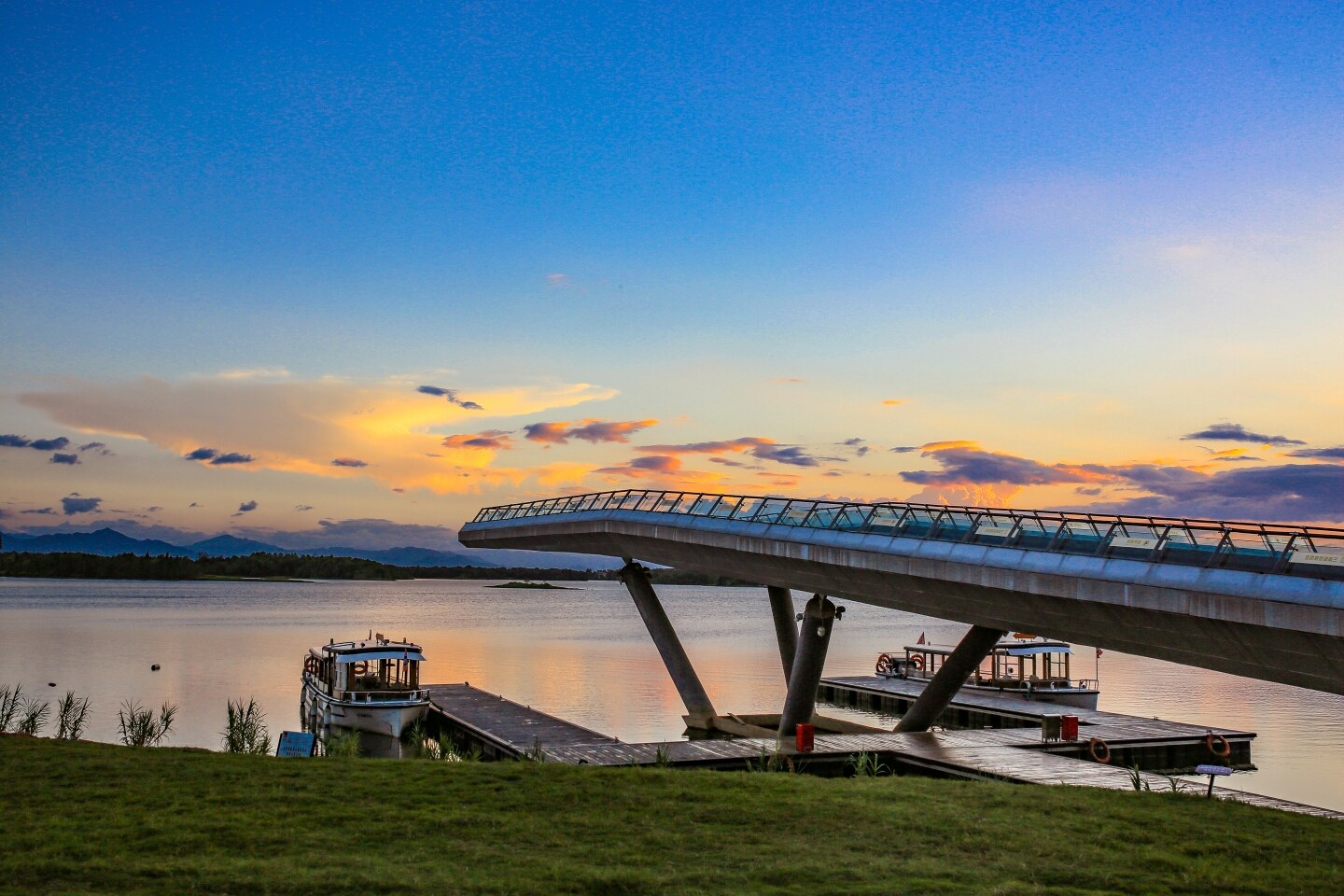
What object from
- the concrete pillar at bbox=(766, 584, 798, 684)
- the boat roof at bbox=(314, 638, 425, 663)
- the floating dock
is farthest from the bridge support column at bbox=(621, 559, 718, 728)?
the boat roof at bbox=(314, 638, 425, 663)

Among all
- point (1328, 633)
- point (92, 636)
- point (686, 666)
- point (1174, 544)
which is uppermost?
point (1174, 544)

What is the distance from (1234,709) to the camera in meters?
53.9

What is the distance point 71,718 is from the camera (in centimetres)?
3581

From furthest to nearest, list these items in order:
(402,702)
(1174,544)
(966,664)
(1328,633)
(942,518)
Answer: (402,702)
(966,664)
(942,518)
(1174,544)
(1328,633)

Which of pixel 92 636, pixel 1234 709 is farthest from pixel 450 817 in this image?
pixel 92 636

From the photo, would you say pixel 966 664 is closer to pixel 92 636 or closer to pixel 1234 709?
pixel 1234 709

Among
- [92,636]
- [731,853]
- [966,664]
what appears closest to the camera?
[731,853]

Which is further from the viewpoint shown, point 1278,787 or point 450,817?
point 1278,787

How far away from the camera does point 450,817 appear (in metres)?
13.5

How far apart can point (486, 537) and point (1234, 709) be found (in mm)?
39590

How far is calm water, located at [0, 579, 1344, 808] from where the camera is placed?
43.2m

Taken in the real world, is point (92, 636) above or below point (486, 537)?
below

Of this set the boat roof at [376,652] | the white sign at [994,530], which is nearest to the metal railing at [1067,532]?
the white sign at [994,530]

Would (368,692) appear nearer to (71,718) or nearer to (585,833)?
(71,718)
